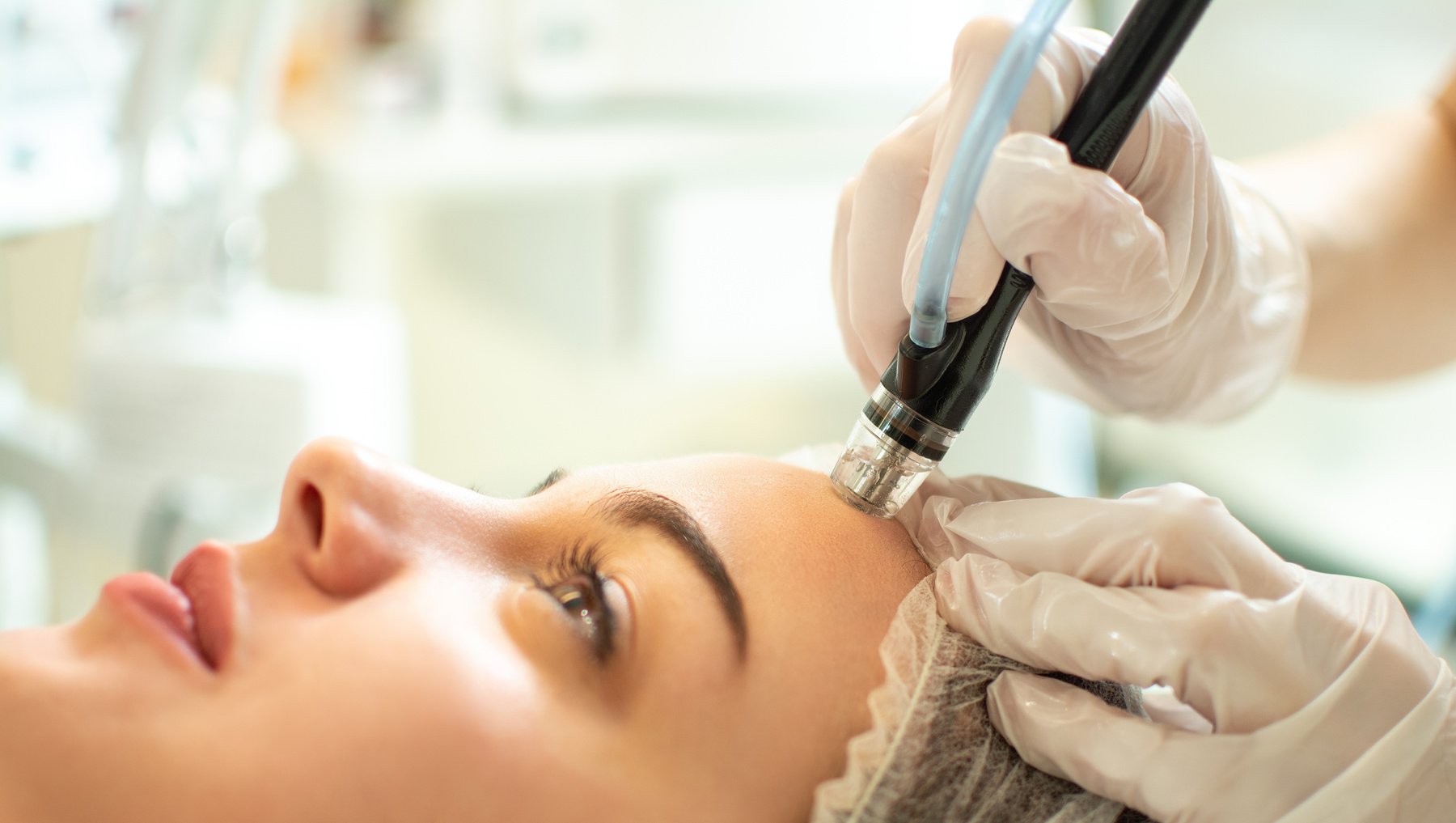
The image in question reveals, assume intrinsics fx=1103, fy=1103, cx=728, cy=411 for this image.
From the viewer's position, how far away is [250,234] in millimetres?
1757

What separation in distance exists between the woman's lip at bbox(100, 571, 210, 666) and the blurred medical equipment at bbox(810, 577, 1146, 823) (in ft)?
1.43

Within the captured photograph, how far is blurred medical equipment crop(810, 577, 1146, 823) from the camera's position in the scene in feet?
2.41

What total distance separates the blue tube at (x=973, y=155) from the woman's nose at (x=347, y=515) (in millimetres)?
393

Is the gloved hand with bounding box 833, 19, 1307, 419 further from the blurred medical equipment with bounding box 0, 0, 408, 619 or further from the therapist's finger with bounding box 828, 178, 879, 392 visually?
the blurred medical equipment with bounding box 0, 0, 408, 619

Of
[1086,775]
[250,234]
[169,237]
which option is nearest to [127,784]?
[1086,775]

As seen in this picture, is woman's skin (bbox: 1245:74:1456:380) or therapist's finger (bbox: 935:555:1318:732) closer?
therapist's finger (bbox: 935:555:1318:732)

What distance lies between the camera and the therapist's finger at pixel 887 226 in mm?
834

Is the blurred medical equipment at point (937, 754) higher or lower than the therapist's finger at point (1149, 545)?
lower

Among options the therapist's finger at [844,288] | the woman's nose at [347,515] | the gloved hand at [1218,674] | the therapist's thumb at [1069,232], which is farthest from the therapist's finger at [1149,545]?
the woman's nose at [347,515]

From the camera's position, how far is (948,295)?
2.31 feet

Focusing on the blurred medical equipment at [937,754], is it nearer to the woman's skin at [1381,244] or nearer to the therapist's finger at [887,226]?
the therapist's finger at [887,226]

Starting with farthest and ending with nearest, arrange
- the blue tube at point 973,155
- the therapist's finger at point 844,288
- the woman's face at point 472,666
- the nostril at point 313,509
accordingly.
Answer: the therapist's finger at point 844,288
the nostril at point 313,509
the woman's face at point 472,666
the blue tube at point 973,155

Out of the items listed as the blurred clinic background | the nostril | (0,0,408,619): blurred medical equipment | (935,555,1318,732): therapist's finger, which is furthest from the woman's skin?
(0,0,408,619): blurred medical equipment

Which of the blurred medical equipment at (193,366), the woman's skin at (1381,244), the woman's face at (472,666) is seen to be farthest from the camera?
the blurred medical equipment at (193,366)
